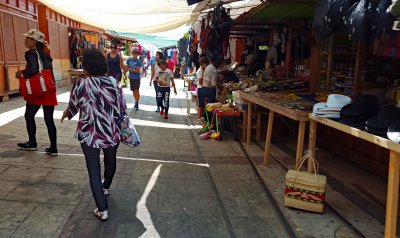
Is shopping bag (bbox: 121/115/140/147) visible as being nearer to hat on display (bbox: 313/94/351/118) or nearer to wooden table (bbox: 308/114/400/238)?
hat on display (bbox: 313/94/351/118)

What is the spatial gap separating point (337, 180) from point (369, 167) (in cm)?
70

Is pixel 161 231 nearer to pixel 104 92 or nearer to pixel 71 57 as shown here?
pixel 104 92

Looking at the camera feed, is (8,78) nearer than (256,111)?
No

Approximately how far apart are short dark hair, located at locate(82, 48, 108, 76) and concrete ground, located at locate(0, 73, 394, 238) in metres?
1.40

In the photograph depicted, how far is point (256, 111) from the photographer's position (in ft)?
22.7

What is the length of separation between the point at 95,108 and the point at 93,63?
40cm

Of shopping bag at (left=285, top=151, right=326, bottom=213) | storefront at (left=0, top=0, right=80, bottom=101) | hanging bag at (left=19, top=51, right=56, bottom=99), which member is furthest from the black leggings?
storefront at (left=0, top=0, right=80, bottom=101)

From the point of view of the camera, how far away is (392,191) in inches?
105

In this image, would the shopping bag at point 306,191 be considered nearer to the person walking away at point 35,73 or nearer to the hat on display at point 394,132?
the hat on display at point 394,132

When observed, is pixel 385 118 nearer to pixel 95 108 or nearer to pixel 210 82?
pixel 95 108

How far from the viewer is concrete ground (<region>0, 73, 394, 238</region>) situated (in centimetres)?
322

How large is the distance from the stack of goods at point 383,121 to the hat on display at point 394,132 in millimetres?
78

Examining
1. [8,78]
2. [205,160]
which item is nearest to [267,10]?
[205,160]

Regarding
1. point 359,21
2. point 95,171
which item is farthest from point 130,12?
point 359,21
